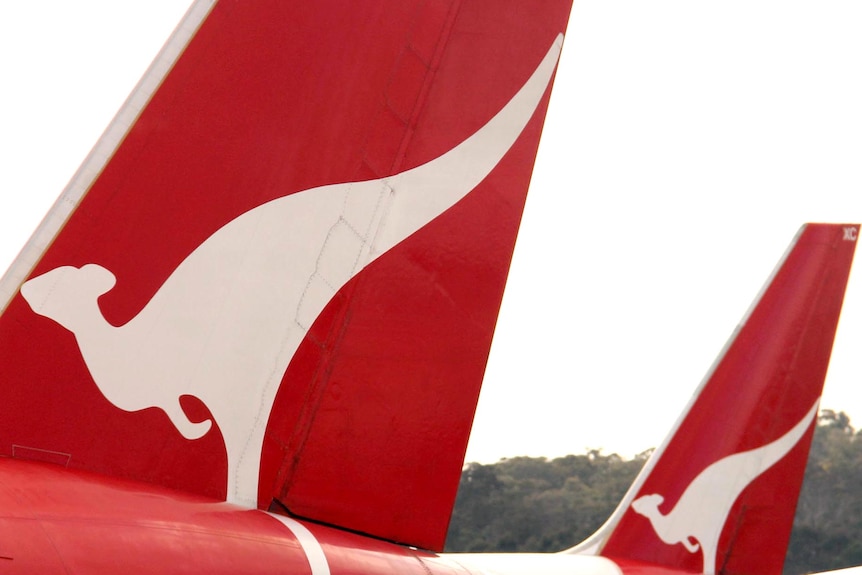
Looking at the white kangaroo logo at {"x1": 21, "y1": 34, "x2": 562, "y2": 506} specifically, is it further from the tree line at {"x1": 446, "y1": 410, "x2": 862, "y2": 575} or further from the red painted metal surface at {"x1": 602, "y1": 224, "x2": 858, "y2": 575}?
the tree line at {"x1": 446, "y1": 410, "x2": 862, "y2": 575}

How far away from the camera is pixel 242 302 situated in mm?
2924

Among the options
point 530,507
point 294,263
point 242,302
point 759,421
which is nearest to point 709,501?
point 759,421

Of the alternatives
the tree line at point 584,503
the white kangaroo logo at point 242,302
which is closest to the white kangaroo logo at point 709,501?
the white kangaroo logo at point 242,302

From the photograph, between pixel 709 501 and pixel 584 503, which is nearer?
pixel 709 501

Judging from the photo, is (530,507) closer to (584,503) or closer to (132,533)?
(584,503)

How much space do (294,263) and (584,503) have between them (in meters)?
25.8

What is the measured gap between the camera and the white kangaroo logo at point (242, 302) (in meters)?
2.64

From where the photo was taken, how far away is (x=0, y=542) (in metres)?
1.99

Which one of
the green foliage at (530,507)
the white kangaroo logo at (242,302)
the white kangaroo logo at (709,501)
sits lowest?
the white kangaroo logo at (242,302)

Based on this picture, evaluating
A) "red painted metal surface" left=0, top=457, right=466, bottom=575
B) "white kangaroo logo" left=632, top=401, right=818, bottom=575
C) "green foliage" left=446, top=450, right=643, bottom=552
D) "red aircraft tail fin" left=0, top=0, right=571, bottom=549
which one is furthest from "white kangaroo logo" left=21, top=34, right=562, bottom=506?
"green foliage" left=446, top=450, right=643, bottom=552

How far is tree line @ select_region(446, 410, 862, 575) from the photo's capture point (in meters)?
26.9

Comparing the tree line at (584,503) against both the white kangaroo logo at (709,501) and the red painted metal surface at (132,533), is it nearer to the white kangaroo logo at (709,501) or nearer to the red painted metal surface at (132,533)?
the white kangaroo logo at (709,501)

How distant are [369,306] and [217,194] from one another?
67 cm

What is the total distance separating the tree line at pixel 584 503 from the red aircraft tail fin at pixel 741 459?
20.0 metres
